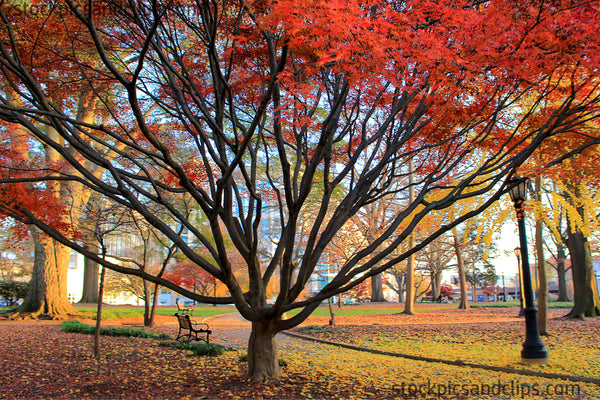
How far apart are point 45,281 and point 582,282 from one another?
64.8 ft

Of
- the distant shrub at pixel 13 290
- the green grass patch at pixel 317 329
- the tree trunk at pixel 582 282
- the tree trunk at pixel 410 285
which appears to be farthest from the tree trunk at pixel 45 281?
the tree trunk at pixel 582 282

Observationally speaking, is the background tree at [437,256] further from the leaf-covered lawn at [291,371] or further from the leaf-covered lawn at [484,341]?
the leaf-covered lawn at [291,371]

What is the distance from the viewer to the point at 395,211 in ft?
89.0

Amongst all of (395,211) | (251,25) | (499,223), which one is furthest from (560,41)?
(395,211)

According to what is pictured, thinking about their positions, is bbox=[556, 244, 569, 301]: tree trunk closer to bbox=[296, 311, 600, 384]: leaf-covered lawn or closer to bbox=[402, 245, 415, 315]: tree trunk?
bbox=[402, 245, 415, 315]: tree trunk

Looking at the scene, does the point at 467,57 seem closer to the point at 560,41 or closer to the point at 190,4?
the point at 560,41

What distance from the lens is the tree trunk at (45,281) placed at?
53.1 ft

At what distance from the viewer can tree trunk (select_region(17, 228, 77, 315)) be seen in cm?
1619

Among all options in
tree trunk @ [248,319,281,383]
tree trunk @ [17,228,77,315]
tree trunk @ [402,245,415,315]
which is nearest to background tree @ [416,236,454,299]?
tree trunk @ [402,245,415,315]

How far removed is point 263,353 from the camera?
6.42 m

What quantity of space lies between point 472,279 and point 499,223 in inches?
1435

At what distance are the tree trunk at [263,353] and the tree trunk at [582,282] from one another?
1273 cm

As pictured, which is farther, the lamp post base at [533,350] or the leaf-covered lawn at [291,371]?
the lamp post base at [533,350]

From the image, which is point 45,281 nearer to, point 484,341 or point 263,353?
point 263,353
